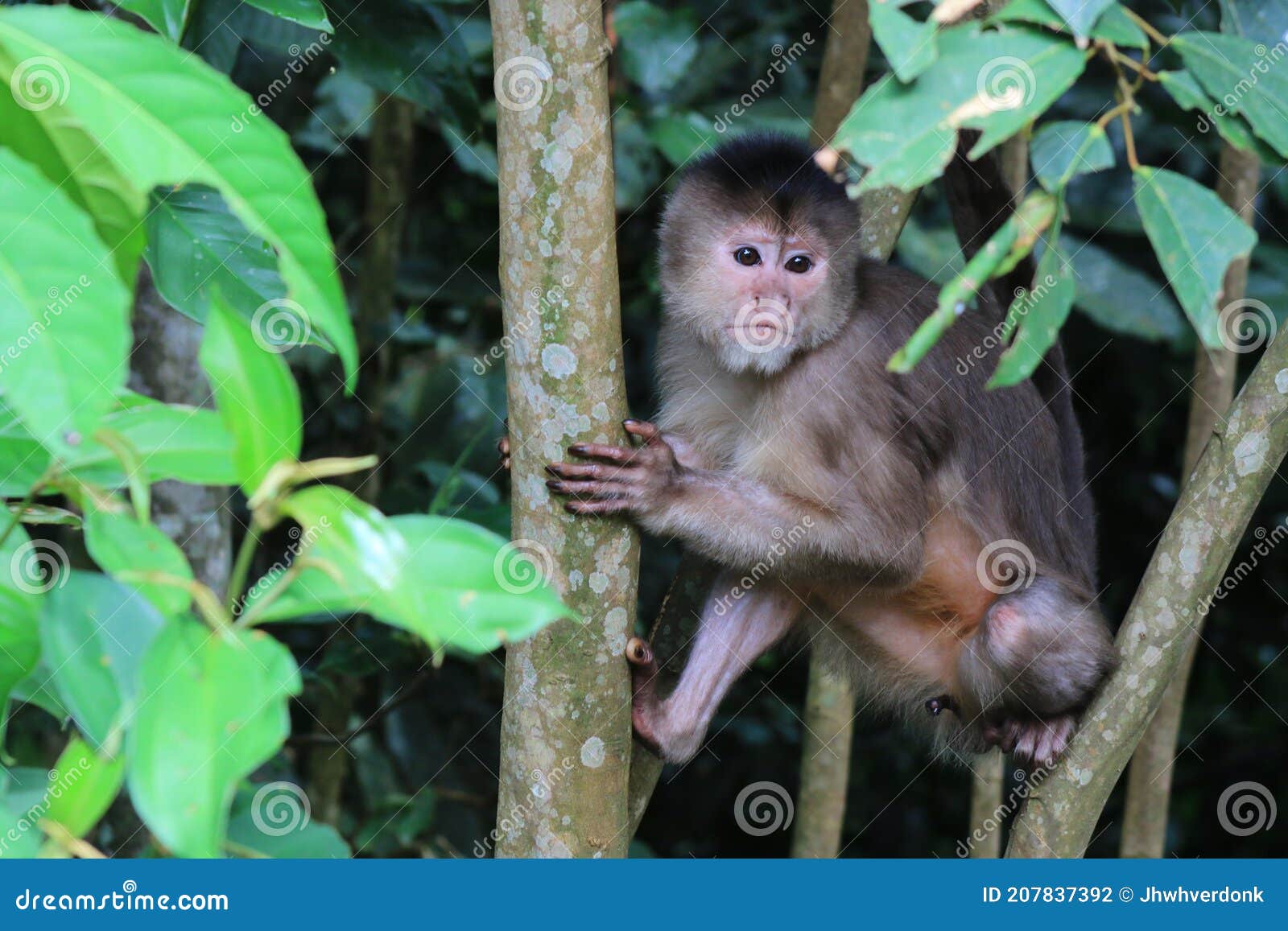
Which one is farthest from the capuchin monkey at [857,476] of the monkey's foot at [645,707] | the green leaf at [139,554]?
the green leaf at [139,554]

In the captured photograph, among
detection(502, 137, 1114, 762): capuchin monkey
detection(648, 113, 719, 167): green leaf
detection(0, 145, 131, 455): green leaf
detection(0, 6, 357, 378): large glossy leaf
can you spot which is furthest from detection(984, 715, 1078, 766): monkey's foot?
detection(0, 145, 131, 455): green leaf

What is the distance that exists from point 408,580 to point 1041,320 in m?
0.83

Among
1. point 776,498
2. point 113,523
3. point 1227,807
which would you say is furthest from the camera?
point 1227,807

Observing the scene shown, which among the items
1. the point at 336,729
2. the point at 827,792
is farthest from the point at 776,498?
the point at 336,729

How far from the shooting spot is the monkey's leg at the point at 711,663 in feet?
10.7

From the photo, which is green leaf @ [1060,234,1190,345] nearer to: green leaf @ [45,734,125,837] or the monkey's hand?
the monkey's hand

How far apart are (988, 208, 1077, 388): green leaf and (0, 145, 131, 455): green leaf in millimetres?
932

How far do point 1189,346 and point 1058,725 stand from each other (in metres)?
2.11

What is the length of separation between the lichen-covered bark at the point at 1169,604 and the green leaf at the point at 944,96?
1360 millimetres

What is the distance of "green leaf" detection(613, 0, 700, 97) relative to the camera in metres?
4.32

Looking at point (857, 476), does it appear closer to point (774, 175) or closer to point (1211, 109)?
point (774, 175)

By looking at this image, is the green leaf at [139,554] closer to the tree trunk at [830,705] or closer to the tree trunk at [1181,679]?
the tree trunk at [830,705]

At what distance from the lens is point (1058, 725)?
10.8ft

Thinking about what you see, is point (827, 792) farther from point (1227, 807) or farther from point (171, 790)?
point (171, 790)
